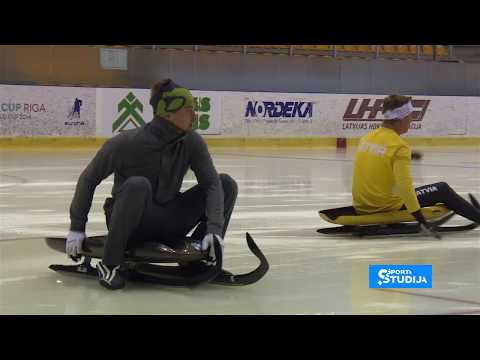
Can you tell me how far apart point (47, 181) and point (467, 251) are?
18.9ft

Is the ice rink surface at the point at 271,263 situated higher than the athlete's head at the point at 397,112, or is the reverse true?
the athlete's head at the point at 397,112

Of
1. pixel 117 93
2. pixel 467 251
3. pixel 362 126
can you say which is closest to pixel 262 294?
pixel 467 251

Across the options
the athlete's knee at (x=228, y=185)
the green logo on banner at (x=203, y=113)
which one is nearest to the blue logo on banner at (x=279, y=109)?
the green logo on banner at (x=203, y=113)

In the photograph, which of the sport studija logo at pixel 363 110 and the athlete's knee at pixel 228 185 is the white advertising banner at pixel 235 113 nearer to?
the sport studija logo at pixel 363 110

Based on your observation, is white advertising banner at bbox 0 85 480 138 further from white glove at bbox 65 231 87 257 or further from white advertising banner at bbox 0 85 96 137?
white glove at bbox 65 231 87 257

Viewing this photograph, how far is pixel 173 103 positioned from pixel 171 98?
2 centimetres

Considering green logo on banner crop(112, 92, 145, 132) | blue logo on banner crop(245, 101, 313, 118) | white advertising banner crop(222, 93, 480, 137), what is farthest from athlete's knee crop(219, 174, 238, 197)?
blue logo on banner crop(245, 101, 313, 118)

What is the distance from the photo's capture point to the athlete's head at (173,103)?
3.79 metres

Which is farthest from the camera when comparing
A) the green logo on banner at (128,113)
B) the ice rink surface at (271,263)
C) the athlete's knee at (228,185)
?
the green logo on banner at (128,113)

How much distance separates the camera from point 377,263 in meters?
4.73

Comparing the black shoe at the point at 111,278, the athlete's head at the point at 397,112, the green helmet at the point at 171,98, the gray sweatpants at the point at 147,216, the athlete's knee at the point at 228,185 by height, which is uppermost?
the green helmet at the point at 171,98

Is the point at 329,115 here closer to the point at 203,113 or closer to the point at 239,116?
the point at 239,116

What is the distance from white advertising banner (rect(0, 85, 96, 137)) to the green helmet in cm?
1323

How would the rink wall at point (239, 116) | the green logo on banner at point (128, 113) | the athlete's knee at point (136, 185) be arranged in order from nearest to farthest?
the athlete's knee at point (136, 185) < the rink wall at point (239, 116) < the green logo on banner at point (128, 113)
